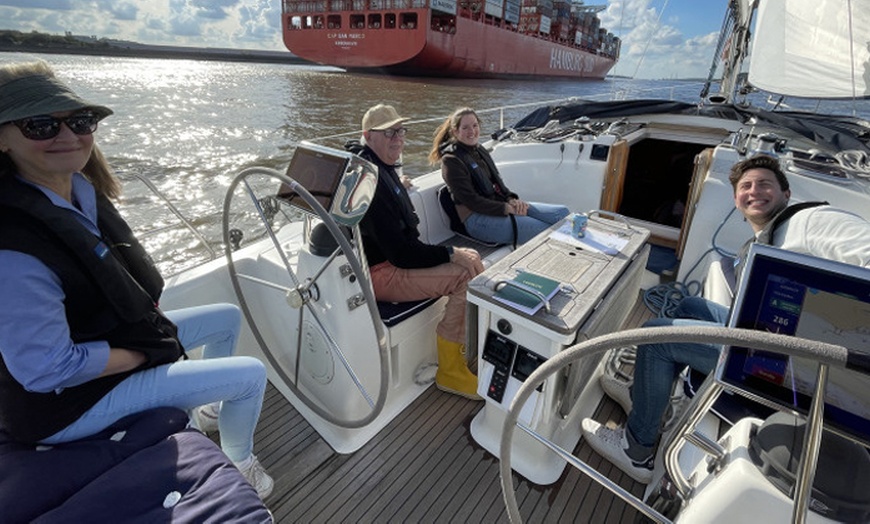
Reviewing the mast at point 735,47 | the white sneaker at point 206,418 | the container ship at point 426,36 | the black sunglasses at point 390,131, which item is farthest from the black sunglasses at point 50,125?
the container ship at point 426,36

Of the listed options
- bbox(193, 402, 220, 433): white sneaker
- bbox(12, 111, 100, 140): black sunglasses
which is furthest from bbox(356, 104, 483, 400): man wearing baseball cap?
bbox(12, 111, 100, 140): black sunglasses

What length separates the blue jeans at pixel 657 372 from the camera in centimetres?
146

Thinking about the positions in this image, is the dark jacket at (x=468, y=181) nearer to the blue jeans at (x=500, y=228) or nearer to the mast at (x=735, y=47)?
the blue jeans at (x=500, y=228)

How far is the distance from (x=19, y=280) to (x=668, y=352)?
1.78 metres

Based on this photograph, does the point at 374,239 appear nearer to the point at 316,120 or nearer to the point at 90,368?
the point at 90,368

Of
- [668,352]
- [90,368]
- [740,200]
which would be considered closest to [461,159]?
[740,200]

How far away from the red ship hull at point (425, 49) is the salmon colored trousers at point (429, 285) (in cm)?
2248

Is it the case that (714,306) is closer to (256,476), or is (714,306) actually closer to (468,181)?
(468,181)

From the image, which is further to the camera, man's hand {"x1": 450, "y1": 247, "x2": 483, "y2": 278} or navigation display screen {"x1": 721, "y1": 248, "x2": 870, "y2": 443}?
man's hand {"x1": 450, "y1": 247, "x2": 483, "y2": 278}

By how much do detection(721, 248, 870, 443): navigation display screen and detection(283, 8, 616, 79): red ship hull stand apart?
23529mm

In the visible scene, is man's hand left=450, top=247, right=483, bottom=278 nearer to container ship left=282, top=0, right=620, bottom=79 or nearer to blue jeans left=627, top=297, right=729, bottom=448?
blue jeans left=627, top=297, right=729, bottom=448

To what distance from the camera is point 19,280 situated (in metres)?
0.93

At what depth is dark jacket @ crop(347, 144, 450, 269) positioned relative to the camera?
184 cm

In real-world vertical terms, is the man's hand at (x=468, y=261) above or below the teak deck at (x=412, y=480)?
above
